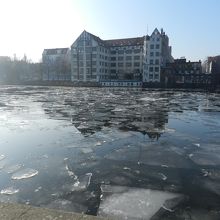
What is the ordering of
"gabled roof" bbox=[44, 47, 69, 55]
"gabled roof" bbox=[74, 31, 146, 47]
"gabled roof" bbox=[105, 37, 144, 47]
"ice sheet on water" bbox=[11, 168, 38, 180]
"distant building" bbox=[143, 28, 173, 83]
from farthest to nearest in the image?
"gabled roof" bbox=[44, 47, 69, 55]
"gabled roof" bbox=[105, 37, 144, 47]
"gabled roof" bbox=[74, 31, 146, 47]
"distant building" bbox=[143, 28, 173, 83]
"ice sheet on water" bbox=[11, 168, 38, 180]

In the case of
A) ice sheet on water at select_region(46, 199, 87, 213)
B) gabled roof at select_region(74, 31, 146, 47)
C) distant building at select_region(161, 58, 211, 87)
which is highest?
gabled roof at select_region(74, 31, 146, 47)

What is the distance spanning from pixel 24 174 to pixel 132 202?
293cm

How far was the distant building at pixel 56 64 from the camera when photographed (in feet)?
310

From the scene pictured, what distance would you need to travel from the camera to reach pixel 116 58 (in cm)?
9362

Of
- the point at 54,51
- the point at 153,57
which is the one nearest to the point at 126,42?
the point at 153,57

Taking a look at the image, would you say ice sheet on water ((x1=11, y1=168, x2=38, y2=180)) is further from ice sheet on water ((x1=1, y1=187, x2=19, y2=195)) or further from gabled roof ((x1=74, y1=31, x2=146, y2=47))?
gabled roof ((x1=74, y1=31, x2=146, y2=47))

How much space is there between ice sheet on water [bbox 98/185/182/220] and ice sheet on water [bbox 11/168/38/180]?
6.22 feet

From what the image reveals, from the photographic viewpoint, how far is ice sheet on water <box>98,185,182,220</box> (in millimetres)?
4691

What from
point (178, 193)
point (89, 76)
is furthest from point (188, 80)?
point (178, 193)

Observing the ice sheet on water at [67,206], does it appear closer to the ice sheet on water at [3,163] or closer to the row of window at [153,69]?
the ice sheet on water at [3,163]

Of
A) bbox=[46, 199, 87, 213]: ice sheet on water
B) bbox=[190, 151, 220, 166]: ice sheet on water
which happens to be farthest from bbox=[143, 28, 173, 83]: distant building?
bbox=[46, 199, 87, 213]: ice sheet on water

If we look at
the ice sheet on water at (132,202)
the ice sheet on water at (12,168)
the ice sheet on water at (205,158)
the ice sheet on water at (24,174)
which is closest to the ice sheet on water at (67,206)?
the ice sheet on water at (132,202)

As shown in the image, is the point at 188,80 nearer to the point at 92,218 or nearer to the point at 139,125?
the point at 139,125

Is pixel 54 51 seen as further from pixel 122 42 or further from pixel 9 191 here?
pixel 9 191
